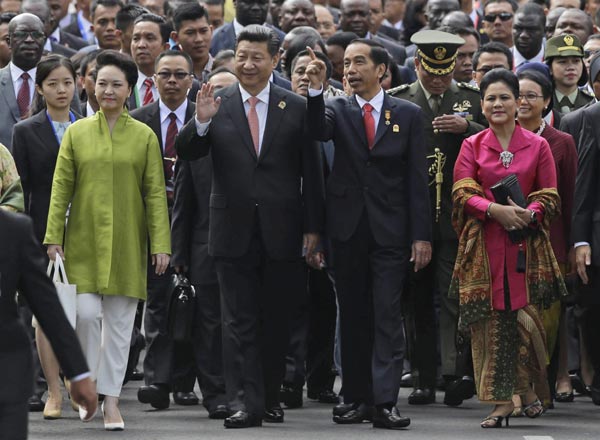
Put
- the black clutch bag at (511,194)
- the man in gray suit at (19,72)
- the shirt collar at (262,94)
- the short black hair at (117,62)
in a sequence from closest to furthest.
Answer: the black clutch bag at (511,194), the shirt collar at (262,94), the short black hair at (117,62), the man in gray suit at (19,72)

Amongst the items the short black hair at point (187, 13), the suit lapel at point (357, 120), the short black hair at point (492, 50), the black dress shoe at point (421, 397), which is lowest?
the black dress shoe at point (421, 397)

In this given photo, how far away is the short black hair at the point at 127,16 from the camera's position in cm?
1588

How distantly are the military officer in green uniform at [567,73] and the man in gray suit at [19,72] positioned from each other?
404 centimetres

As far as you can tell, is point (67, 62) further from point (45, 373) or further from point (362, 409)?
point (362, 409)

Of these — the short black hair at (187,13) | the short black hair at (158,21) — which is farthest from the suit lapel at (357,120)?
the short black hair at (187,13)

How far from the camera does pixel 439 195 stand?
483 inches

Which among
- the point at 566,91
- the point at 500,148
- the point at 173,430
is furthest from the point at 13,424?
the point at 566,91

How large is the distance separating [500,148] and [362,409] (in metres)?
1.89

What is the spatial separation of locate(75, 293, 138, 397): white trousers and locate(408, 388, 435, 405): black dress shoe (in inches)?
Result: 85.2

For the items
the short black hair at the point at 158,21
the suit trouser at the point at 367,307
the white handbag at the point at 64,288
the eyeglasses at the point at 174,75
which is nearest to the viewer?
the white handbag at the point at 64,288

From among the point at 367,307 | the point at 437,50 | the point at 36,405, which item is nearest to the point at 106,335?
A: the point at 36,405

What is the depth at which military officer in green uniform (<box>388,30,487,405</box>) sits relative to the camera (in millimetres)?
12281

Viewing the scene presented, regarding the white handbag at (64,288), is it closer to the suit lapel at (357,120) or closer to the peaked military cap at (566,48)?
the suit lapel at (357,120)

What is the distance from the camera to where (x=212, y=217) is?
449 inches
